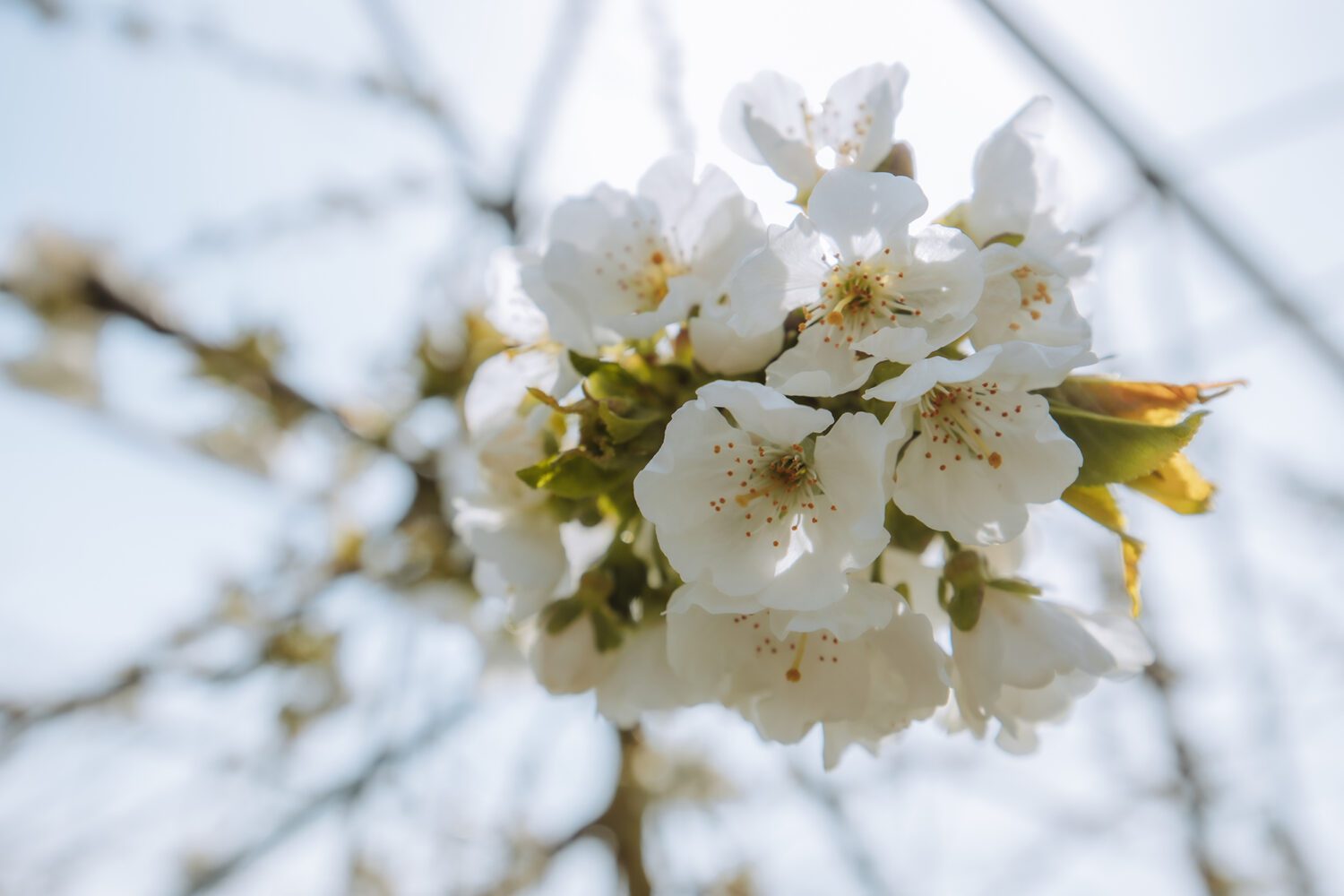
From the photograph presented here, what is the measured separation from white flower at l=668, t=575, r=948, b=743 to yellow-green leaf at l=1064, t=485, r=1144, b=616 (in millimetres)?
205

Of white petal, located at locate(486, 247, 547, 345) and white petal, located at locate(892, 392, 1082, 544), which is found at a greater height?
white petal, located at locate(892, 392, 1082, 544)

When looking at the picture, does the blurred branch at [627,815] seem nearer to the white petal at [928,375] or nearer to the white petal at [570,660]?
the white petal at [570,660]

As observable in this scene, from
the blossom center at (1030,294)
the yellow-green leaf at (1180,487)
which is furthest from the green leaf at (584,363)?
the yellow-green leaf at (1180,487)

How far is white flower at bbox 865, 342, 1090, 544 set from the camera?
2.43 ft

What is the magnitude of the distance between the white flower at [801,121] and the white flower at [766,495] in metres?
0.36

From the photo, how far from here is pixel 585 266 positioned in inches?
38.5

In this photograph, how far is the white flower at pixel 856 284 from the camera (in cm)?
76

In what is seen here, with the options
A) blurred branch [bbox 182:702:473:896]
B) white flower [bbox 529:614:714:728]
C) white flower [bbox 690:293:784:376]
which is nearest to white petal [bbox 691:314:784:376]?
white flower [bbox 690:293:784:376]

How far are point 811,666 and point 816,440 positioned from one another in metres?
0.26

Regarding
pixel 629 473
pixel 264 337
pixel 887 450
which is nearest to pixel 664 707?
pixel 629 473

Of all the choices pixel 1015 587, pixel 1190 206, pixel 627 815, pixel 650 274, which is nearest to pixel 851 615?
pixel 1015 587

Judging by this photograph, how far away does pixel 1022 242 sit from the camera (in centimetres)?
92

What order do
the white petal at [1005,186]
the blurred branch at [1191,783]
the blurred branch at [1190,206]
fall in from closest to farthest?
the white petal at [1005,186] → the blurred branch at [1190,206] → the blurred branch at [1191,783]

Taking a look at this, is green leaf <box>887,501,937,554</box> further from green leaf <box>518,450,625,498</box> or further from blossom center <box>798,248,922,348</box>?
green leaf <box>518,450,625,498</box>
